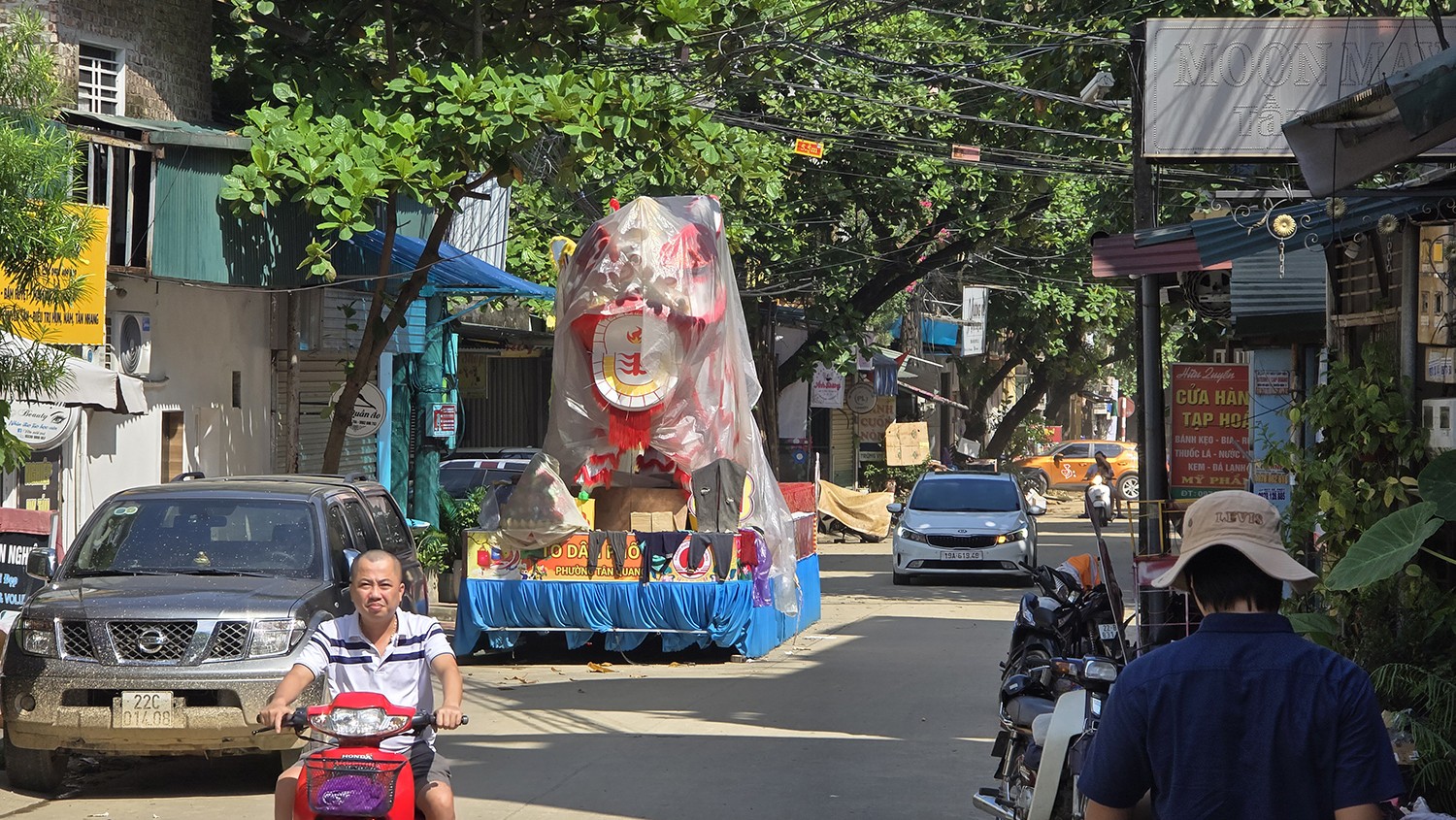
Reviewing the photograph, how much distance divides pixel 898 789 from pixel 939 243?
897 inches

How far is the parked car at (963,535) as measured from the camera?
21391mm

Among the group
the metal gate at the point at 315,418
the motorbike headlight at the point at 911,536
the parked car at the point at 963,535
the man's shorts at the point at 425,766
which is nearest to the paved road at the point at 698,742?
the man's shorts at the point at 425,766

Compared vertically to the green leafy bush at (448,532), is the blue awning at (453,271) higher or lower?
higher

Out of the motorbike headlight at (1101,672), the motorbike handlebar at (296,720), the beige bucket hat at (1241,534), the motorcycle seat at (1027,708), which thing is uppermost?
the beige bucket hat at (1241,534)

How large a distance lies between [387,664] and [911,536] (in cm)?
1658

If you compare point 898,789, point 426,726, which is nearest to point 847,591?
point 898,789

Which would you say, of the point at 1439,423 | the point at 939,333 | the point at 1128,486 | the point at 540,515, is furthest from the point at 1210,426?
the point at 1128,486

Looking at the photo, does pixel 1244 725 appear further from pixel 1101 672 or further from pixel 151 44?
pixel 151 44

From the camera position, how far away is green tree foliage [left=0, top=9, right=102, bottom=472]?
8508 millimetres

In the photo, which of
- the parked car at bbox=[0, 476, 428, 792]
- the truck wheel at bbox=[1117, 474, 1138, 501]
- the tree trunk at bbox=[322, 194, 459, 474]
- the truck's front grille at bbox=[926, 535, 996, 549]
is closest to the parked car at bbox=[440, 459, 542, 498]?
the truck's front grille at bbox=[926, 535, 996, 549]

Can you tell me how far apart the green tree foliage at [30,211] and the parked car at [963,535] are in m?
13.3

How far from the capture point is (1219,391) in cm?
1106

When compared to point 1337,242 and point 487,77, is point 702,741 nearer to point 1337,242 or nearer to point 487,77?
point 1337,242

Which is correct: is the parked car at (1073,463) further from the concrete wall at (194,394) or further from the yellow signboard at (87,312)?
the yellow signboard at (87,312)
